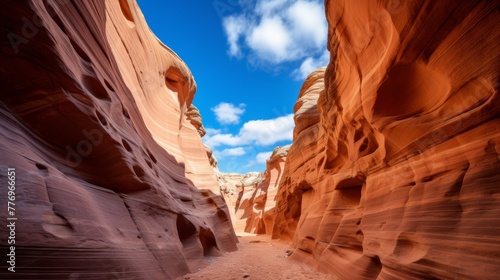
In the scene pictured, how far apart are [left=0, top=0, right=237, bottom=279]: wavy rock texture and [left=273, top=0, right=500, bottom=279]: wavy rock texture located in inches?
187

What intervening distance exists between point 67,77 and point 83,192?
2.09 meters

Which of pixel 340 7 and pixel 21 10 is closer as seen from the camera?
pixel 21 10

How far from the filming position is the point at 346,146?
8531mm

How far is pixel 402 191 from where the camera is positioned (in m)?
4.79

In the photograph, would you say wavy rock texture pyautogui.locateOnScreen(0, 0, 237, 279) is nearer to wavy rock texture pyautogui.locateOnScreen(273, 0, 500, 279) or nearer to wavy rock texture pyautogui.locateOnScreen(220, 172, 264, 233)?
wavy rock texture pyautogui.locateOnScreen(273, 0, 500, 279)

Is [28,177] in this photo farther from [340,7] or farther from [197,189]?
[197,189]

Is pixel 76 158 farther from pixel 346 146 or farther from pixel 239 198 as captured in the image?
pixel 239 198

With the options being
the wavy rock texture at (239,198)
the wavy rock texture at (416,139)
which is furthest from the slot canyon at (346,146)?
the wavy rock texture at (239,198)

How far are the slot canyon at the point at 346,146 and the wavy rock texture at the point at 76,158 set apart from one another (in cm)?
2

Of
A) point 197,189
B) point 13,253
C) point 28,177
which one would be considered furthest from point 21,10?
point 197,189

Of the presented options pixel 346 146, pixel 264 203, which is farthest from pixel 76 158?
pixel 264 203

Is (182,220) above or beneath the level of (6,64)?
beneath

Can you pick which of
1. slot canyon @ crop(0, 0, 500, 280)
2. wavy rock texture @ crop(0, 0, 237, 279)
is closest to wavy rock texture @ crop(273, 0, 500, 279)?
slot canyon @ crop(0, 0, 500, 280)

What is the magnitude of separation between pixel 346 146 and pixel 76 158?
320 inches
